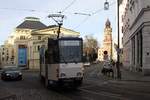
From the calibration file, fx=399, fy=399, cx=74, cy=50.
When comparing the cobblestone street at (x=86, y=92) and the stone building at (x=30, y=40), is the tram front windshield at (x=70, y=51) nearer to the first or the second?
the cobblestone street at (x=86, y=92)

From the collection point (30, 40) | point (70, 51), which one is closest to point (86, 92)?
point (70, 51)

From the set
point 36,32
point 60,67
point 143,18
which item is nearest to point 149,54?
point 143,18

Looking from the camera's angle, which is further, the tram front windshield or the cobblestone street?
the tram front windshield

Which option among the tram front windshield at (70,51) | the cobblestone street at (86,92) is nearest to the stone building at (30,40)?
the cobblestone street at (86,92)

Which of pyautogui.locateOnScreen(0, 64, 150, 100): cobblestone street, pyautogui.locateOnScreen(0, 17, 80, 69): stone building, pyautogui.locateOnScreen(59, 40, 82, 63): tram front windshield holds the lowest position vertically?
pyautogui.locateOnScreen(0, 64, 150, 100): cobblestone street

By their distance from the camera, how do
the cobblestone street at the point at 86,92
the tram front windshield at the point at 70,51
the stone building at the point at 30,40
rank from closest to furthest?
the cobblestone street at the point at 86,92
the tram front windshield at the point at 70,51
the stone building at the point at 30,40

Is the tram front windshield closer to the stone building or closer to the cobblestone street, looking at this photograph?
the cobblestone street

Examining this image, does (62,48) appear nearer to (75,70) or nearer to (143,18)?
(75,70)

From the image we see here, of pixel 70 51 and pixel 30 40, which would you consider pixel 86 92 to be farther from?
pixel 30 40

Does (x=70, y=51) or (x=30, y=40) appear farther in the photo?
(x=30, y=40)

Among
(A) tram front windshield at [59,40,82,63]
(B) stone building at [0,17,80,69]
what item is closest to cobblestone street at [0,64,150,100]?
(A) tram front windshield at [59,40,82,63]

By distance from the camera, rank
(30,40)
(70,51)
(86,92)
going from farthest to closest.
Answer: (30,40) → (70,51) → (86,92)

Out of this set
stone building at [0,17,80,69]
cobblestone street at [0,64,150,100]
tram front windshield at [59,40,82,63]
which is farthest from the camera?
stone building at [0,17,80,69]

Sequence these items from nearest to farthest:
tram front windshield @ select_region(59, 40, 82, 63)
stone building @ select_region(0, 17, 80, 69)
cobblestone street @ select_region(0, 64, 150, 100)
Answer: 1. cobblestone street @ select_region(0, 64, 150, 100)
2. tram front windshield @ select_region(59, 40, 82, 63)
3. stone building @ select_region(0, 17, 80, 69)
